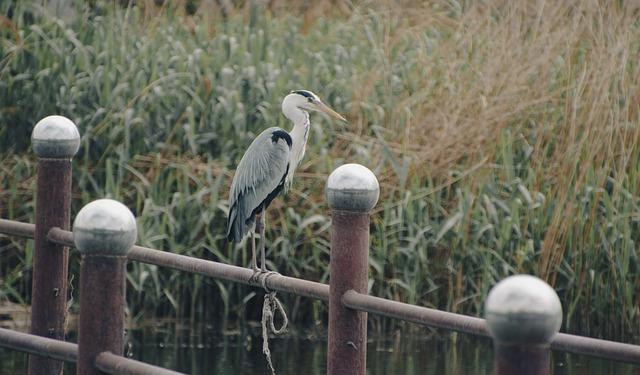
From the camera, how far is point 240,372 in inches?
233

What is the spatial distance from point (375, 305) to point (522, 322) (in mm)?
1093

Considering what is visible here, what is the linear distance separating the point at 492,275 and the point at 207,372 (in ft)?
4.62

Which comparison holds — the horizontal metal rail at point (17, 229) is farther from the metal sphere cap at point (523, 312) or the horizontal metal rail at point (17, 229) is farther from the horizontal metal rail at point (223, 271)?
the metal sphere cap at point (523, 312)

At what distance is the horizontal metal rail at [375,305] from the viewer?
2371 mm

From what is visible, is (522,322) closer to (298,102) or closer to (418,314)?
(418,314)

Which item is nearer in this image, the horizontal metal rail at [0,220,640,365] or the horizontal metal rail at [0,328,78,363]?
the horizontal metal rail at [0,220,640,365]

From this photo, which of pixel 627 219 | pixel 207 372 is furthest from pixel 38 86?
pixel 627 219

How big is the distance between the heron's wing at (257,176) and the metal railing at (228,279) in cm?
92

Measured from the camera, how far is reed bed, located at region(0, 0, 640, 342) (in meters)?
6.25

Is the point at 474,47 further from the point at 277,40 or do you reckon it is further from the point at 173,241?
the point at 173,241

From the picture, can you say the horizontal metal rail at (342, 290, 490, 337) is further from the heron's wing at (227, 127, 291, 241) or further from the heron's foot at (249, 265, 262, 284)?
the heron's wing at (227, 127, 291, 241)

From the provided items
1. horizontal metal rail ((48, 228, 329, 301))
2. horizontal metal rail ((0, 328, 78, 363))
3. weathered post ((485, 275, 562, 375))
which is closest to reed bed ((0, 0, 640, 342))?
horizontal metal rail ((48, 228, 329, 301))

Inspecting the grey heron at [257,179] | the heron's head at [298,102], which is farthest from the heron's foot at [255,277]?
the heron's head at [298,102]

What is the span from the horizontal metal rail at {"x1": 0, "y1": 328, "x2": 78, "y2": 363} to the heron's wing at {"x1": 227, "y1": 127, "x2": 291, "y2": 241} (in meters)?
1.42
